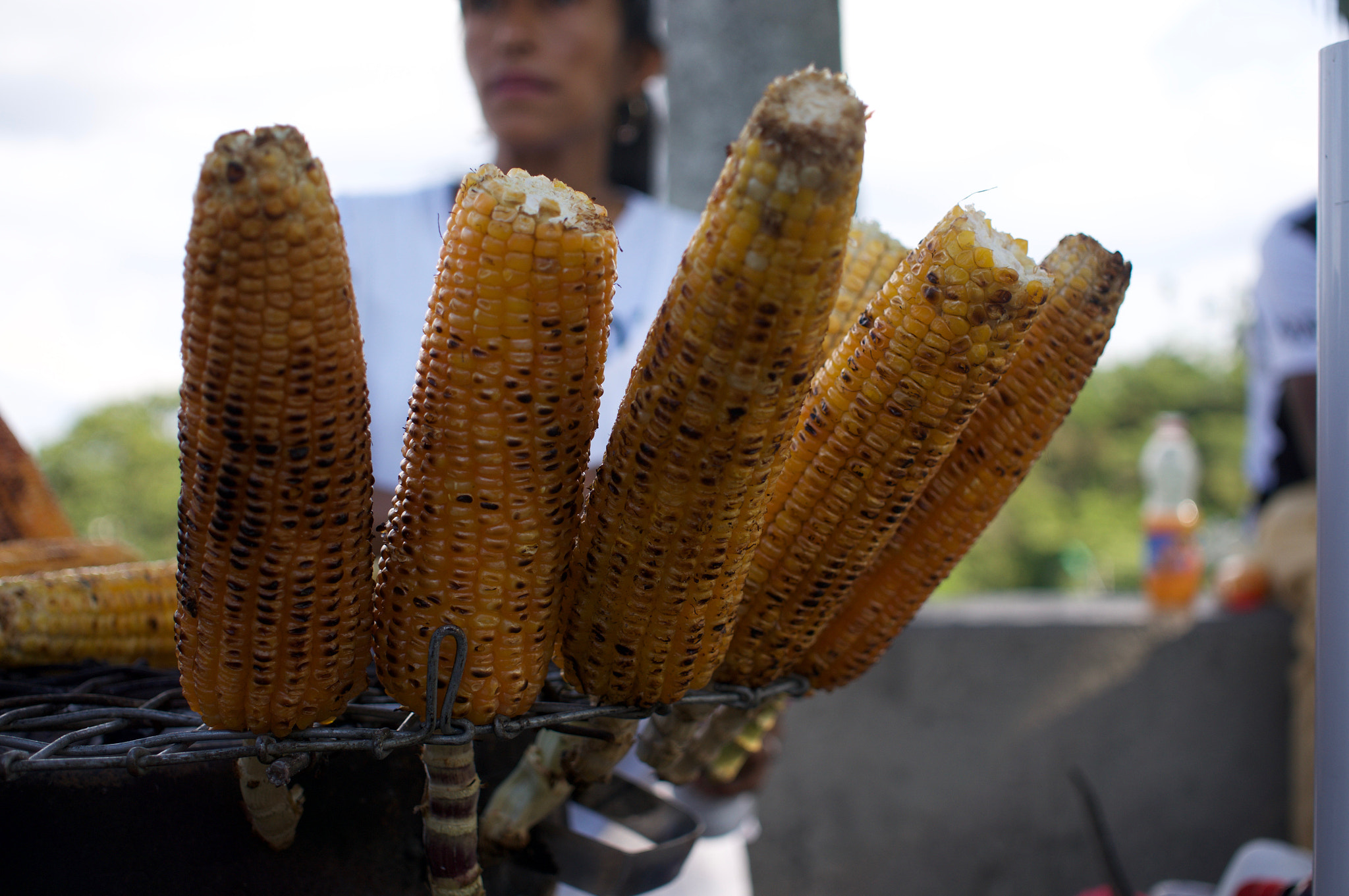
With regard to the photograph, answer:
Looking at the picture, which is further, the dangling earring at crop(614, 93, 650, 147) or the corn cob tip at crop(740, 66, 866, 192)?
the dangling earring at crop(614, 93, 650, 147)

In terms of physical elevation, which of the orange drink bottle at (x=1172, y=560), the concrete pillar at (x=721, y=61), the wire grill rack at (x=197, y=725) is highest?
the concrete pillar at (x=721, y=61)

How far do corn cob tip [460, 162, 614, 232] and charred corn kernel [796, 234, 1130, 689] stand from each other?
0.40 m

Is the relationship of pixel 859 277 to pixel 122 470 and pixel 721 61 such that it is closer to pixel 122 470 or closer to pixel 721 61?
pixel 721 61

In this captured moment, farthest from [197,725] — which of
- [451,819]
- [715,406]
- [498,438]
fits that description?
[715,406]

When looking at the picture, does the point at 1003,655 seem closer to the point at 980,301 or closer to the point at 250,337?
the point at 980,301

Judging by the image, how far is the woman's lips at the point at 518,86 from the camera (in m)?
1.81

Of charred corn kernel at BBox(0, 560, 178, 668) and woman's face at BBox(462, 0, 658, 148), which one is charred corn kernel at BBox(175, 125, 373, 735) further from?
woman's face at BBox(462, 0, 658, 148)

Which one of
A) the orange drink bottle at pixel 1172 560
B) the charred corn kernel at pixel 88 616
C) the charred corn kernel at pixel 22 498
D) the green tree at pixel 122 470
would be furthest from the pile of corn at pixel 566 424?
the green tree at pixel 122 470

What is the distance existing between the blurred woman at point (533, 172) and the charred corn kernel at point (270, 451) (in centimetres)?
107

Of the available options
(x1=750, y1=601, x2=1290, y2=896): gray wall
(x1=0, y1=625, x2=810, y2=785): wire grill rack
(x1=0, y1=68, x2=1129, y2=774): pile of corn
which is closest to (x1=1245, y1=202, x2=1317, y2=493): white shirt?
(x1=750, y1=601, x2=1290, y2=896): gray wall

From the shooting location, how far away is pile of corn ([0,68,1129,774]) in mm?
540

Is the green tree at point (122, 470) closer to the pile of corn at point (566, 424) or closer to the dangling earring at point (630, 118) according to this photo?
the dangling earring at point (630, 118)

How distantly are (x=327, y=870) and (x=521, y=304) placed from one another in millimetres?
495

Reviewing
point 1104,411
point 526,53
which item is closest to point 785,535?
point 526,53
